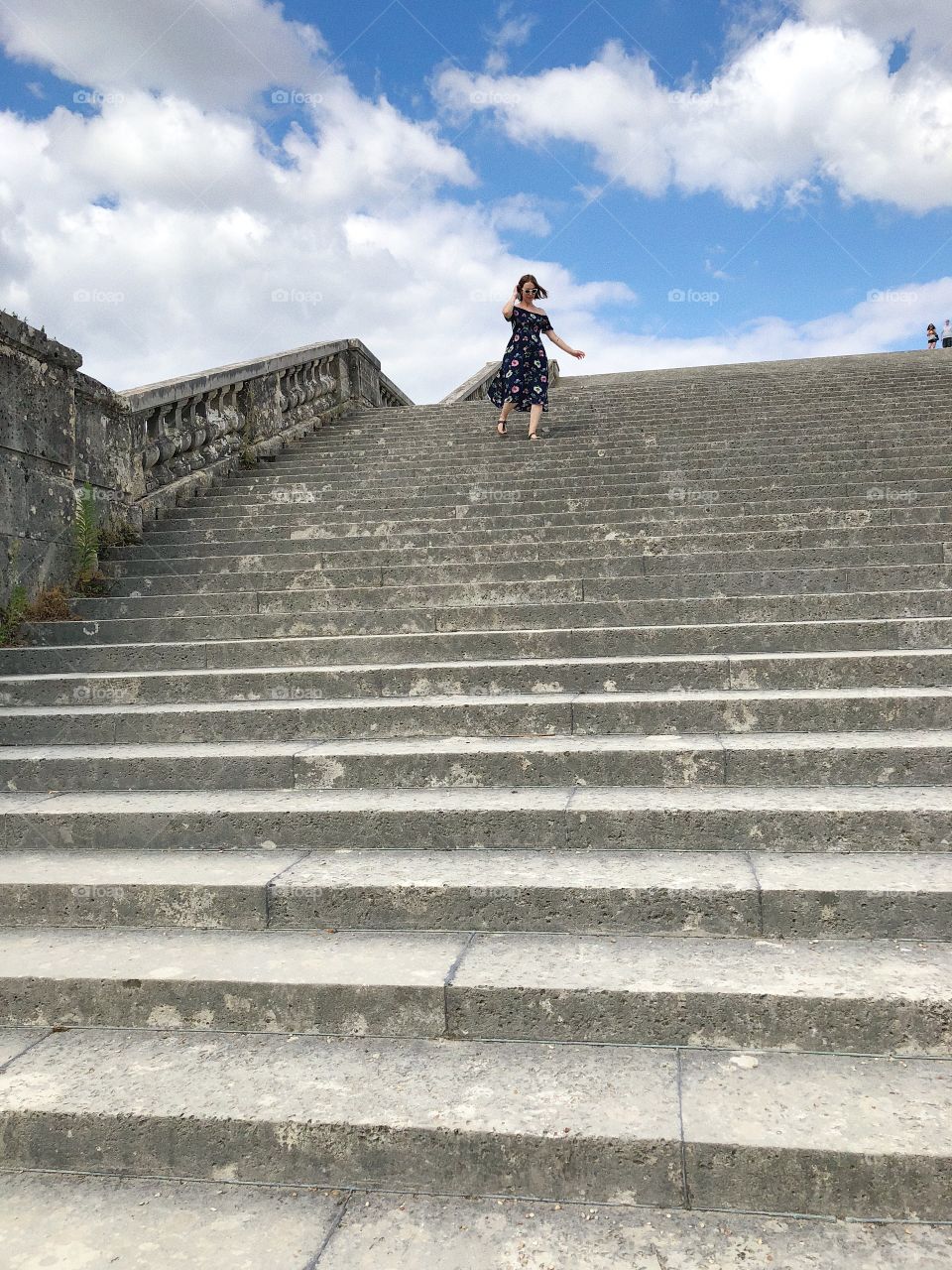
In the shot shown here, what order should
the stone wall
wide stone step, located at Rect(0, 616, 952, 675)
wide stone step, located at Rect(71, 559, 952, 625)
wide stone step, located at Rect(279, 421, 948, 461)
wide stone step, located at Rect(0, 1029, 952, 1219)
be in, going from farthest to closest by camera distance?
wide stone step, located at Rect(279, 421, 948, 461)
the stone wall
wide stone step, located at Rect(71, 559, 952, 625)
wide stone step, located at Rect(0, 616, 952, 675)
wide stone step, located at Rect(0, 1029, 952, 1219)

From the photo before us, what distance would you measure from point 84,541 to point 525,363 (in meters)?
4.82

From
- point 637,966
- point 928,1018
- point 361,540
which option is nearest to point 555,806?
point 637,966

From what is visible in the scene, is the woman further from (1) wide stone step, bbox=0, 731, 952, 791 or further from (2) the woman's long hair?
(1) wide stone step, bbox=0, 731, 952, 791

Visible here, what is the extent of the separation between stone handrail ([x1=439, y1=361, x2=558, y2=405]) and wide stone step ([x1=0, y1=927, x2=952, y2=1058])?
11.3 metres

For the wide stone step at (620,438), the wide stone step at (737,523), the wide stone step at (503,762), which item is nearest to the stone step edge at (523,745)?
the wide stone step at (503,762)

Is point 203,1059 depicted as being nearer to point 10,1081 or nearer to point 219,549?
point 10,1081

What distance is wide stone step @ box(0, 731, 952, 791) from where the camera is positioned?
3.52m

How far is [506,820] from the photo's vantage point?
338 centimetres

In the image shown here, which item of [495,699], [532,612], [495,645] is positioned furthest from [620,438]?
[495,699]

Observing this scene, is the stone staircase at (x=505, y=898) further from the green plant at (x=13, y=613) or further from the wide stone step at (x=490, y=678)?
the green plant at (x=13, y=613)

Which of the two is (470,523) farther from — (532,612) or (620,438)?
(620,438)

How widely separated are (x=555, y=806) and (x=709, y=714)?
1.01m

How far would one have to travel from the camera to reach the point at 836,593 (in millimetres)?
5148

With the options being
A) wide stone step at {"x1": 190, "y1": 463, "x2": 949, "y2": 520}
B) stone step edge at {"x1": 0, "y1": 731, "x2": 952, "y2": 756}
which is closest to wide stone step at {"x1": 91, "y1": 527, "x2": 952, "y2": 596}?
wide stone step at {"x1": 190, "y1": 463, "x2": 949, "y2": 520}
